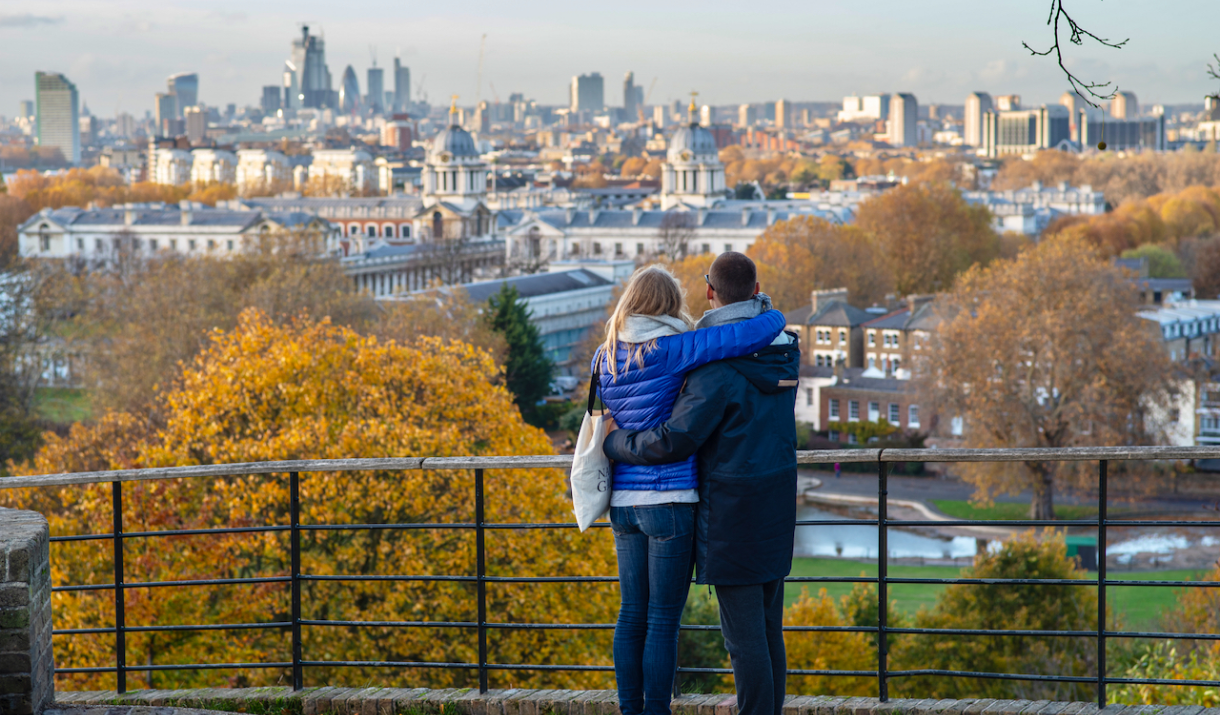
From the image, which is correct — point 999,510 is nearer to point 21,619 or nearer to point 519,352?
point 519,352

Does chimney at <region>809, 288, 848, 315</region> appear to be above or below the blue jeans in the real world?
below

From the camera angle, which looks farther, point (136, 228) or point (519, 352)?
point (136, 228)

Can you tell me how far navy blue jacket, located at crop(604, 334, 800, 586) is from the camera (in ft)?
15.7

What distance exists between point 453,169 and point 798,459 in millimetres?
124518

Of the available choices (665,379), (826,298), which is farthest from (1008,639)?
(826,298)

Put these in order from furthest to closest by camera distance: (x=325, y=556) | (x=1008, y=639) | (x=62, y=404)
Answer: (x=62, y=404)
(x=1008, y=639)
(x=325, y=556)

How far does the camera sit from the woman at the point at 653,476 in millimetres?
4828

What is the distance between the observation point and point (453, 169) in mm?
127875

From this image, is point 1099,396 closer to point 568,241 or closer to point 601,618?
point 601,618

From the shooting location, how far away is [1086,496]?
43.2 m

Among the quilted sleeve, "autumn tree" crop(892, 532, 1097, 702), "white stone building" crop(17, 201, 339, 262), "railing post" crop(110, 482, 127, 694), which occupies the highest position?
"white stone building" crop(17, 201, 339, 262)

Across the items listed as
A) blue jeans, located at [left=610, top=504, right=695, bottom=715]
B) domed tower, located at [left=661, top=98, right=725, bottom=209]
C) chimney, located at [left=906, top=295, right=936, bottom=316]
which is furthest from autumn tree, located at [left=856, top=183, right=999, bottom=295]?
blue jeans, located at [left=610, top=504, right=695, bottom=715]

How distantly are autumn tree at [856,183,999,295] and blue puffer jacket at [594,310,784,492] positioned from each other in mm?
69619

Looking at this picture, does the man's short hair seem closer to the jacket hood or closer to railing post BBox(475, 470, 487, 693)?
the jacket hood
